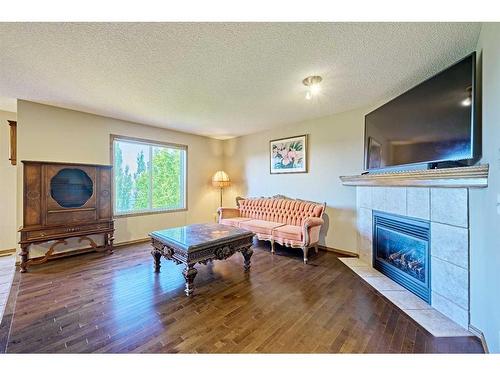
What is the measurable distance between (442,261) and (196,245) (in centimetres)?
243

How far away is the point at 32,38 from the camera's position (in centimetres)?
174

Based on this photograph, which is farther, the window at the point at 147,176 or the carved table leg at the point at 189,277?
the window at the point at 147,176

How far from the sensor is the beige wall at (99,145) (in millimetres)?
3174

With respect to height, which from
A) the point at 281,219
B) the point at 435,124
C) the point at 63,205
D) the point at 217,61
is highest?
the point at 217,61

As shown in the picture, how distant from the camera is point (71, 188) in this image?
3.37 metres

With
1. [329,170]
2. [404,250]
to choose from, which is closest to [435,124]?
[404,250]

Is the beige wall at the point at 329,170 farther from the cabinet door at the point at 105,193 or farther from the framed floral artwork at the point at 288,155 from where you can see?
the cabinet door at the point at 105,193

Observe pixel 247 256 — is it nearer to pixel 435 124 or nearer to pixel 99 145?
pixel 435 124

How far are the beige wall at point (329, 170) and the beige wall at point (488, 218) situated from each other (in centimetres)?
184

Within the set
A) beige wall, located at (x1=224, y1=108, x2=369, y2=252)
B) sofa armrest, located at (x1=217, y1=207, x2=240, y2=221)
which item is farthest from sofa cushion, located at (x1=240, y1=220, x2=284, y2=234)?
beige wall, located at (x1=224, y1=108, x2=369, y2=252)

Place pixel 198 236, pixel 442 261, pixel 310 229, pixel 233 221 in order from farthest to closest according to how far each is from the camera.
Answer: pixel 233 221 → pixel 310 229 → pixel 198 236 → pixel 442 261

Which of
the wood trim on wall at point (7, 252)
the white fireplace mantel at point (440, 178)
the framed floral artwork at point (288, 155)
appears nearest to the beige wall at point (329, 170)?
the framed floral artwork at point (288, 155)
